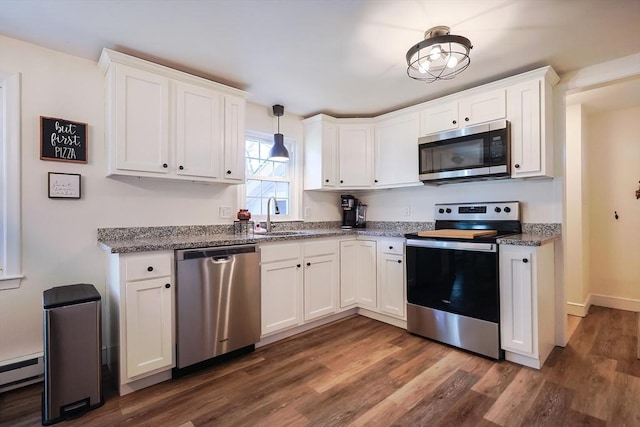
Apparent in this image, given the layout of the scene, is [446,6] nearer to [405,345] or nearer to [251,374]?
[405,345]

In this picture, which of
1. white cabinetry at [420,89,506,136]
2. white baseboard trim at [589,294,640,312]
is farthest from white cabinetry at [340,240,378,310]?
white baseboard trim at [589,294,640,312]

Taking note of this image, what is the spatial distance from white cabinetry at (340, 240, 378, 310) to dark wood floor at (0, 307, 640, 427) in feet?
2.02

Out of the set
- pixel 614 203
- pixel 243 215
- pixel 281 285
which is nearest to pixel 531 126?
pixel 614 203

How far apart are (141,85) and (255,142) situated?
1.22 m

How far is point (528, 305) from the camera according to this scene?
219 centimetres

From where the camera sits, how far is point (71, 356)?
5.59 feet

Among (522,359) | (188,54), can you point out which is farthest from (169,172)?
(522,359)

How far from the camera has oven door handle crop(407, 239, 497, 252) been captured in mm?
2320

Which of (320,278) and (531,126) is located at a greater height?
(531,126)

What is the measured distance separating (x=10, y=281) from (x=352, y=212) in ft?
9.93

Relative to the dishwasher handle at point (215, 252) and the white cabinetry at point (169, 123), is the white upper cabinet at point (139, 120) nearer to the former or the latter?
the white cabinetry at point (169, 123)

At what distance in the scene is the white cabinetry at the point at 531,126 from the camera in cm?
238

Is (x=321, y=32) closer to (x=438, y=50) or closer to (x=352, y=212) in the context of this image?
(x=438, y=50)

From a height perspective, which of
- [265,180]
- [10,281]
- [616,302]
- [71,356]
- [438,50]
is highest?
[438,50]
